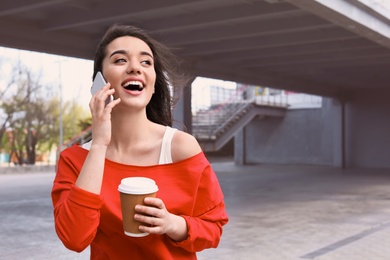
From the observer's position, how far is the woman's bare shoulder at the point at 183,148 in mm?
1778

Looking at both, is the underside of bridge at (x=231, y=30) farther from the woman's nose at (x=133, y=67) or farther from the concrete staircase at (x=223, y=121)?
the woman's nose at (x=133, y=67)

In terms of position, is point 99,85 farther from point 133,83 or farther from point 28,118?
point 28,118

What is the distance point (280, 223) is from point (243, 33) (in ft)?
16.8

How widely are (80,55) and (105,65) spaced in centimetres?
1310

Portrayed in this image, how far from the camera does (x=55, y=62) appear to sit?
101ft

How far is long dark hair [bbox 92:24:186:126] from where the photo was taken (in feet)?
6.17

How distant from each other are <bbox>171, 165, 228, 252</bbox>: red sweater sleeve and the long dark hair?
0.40 m

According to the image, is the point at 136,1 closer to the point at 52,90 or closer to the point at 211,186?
the point at 211,186

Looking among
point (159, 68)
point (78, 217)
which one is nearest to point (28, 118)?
point (159, 68)

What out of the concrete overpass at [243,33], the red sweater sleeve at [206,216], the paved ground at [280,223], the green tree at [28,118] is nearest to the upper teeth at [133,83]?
the red sweater sleeve at [206,216]

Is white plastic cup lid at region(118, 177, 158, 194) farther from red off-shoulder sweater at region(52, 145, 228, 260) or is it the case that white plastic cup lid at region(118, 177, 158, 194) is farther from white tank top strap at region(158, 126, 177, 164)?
white tank top strap at region(158, 126, 177, 164)

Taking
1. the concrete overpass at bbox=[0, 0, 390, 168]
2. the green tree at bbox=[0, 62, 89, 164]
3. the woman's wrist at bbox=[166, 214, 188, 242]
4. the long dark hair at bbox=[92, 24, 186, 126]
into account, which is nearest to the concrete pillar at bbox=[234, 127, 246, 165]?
the concrete overpass at bbox=[0, 0, 390, 168]

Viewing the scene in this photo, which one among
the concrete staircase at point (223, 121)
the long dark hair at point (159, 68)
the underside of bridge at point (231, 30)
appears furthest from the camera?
the concrete staircase at point (223, 121)

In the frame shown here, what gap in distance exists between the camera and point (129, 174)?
1.72 meters
